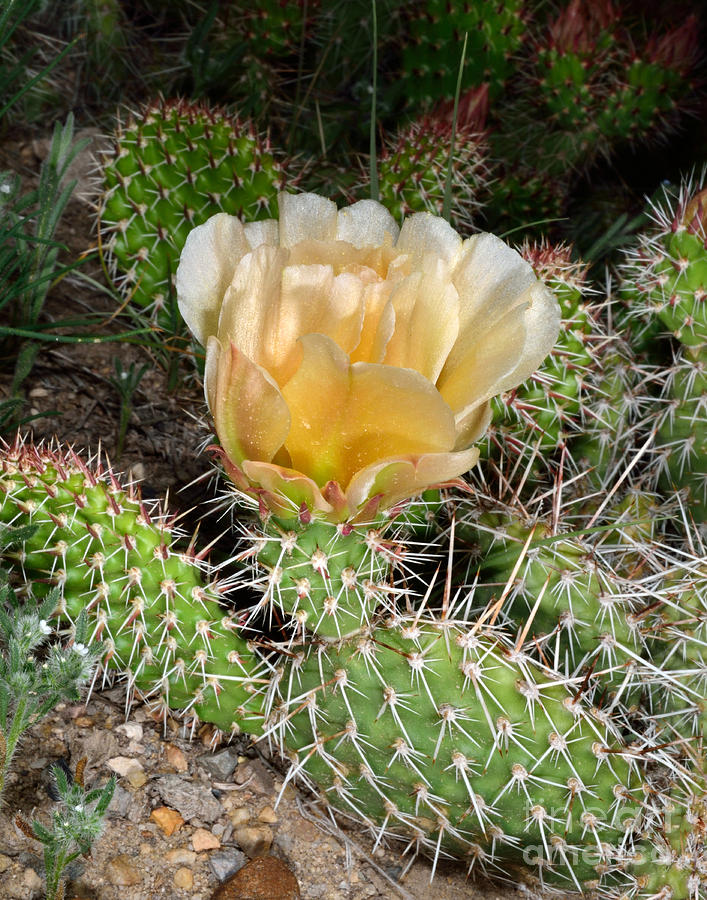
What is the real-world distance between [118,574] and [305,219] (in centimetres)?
38

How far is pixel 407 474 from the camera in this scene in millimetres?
812

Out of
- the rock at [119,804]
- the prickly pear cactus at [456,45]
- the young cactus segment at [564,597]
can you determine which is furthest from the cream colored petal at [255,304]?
the prickly pear cactus at [456,45]

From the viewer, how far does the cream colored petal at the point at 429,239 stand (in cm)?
90

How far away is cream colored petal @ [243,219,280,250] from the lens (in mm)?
929

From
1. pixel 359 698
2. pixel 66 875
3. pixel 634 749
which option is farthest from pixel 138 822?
pixel 634 749

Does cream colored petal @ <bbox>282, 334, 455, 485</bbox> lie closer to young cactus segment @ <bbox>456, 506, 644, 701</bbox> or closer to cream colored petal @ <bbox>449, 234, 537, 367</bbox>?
cream colored petal @ <bbox>449, 234, 537, 367</bbox>

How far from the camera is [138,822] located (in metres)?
0.99

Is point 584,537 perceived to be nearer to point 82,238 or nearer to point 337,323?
point 337,323

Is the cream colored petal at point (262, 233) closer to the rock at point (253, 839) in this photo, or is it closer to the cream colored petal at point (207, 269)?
the cream colored petal at point (207, 269)

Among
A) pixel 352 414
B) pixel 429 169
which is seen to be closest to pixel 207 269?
pixel 352 414

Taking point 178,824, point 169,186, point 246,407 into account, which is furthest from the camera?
point 169,186

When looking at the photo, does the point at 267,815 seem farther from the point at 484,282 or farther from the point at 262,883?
the point at 484,282

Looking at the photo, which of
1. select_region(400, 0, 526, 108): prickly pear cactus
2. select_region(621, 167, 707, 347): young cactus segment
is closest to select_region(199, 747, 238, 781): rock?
select_region(621, 167, 707, 347): young cactus segment

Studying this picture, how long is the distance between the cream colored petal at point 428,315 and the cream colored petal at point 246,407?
0.35 feet
